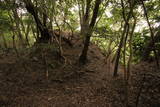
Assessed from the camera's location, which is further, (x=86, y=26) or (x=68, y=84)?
(x=86, y=26)

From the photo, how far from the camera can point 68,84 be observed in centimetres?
647

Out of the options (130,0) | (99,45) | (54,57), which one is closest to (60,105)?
(54,57)

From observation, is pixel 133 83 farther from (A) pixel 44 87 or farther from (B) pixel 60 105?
(A) pixel 44 87

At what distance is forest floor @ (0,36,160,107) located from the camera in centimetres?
493

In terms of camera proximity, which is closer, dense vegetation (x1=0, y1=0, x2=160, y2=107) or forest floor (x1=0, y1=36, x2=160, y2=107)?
forest floor (x1=0, y1=36, x2=160, y2=107)

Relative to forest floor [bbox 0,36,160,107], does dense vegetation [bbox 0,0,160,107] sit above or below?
above

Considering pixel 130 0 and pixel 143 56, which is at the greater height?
pixel 130 0

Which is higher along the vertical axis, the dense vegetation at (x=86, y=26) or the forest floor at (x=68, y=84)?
the dense vegetation at (x=86, y=26)

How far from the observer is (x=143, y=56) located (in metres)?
8.11

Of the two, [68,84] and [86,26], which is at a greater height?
[86,26]

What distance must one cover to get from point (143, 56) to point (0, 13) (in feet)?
30.8

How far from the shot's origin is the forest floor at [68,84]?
4.93 metres

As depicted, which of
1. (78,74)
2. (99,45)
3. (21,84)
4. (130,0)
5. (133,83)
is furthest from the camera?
(99,45)

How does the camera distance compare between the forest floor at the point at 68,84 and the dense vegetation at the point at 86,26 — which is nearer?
the forest floor at the point at 68,84
